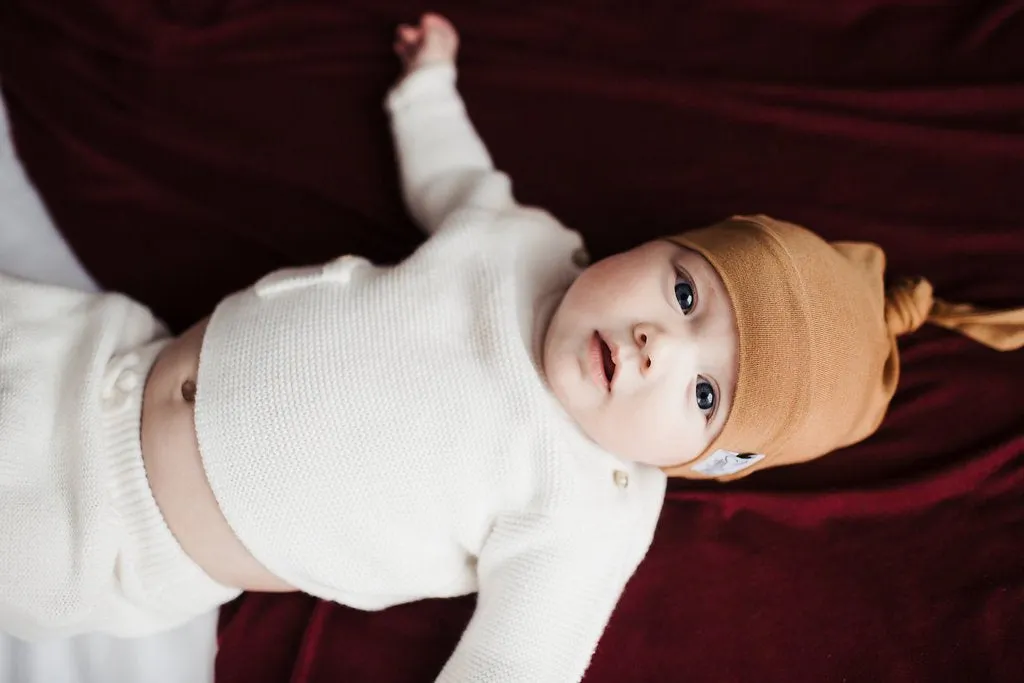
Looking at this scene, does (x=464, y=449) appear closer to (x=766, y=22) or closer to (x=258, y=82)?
(x=258, y=82)

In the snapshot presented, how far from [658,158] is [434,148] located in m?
0.34

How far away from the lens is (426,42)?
1.31 metres

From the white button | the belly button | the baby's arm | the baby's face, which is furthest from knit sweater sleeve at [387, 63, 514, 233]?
the belly button

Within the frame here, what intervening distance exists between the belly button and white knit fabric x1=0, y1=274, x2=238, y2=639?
5cm

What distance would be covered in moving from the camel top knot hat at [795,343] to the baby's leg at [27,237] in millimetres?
850

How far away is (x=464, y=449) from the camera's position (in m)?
1.01

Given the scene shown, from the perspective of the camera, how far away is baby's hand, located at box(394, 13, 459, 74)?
1300 mm

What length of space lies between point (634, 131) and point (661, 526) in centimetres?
58

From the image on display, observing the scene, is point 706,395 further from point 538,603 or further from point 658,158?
point 658,158

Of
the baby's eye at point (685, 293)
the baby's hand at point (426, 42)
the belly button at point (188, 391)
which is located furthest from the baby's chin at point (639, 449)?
the baby's hand at point (426, 42)

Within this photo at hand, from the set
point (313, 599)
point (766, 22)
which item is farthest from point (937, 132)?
point (313, 599)

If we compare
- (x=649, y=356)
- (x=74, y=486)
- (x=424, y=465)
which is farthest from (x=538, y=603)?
(x=74, y=486)

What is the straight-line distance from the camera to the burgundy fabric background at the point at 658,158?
3.87 ft

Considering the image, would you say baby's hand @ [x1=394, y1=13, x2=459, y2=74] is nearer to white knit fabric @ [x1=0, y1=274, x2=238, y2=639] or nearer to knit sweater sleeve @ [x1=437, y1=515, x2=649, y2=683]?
white knit fabric @ [x1=0, y1=274, x2=238, y2=639]
